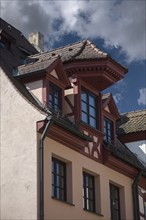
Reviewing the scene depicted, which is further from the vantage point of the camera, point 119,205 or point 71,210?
point 119,205

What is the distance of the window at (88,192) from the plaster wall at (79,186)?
0.64 ft

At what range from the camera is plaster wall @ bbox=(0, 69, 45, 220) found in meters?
18.7

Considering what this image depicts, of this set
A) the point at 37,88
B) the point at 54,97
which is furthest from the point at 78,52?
the point at 37,88

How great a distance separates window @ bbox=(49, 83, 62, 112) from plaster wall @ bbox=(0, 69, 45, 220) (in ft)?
5.49

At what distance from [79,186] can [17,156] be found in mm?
2995

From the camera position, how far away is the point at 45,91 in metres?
21.2

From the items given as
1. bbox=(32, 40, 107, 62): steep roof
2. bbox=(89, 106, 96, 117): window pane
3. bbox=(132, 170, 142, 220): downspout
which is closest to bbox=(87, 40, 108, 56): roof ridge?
bbox=(32, 40, 107, 62): steep roof

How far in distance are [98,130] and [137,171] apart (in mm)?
3272

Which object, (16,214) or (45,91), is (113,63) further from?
(16,214)

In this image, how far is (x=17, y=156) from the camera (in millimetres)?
19438

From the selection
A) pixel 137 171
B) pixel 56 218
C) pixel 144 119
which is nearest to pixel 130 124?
pixel 144 119

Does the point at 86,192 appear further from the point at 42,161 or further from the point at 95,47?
the point at 95,47

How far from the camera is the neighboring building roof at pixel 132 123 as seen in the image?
28855mm

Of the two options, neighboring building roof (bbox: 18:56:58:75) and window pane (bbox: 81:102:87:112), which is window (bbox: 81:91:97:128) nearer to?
window pane (bbox: 81:102:87:112)
